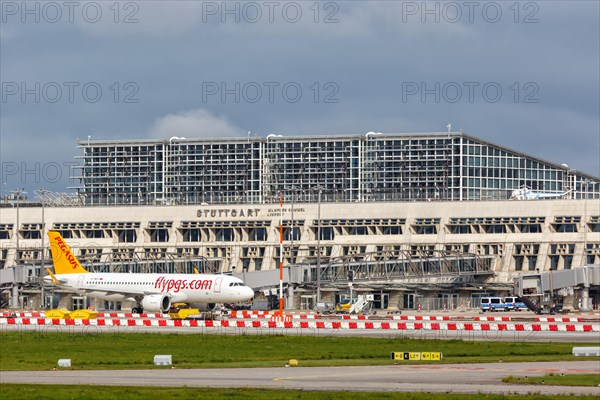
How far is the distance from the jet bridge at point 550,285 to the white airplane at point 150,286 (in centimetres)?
3291

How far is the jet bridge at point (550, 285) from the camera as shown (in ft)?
421

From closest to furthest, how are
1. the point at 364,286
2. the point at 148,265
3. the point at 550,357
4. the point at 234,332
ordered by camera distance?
the point at 550,357, the point at 234,332, the point at 364,286, the point at 148,265

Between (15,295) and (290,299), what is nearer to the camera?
(290,299)

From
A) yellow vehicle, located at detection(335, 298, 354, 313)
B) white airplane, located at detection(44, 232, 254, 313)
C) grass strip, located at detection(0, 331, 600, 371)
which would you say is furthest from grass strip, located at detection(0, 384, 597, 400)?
yellow vehicle, located at detection(335, 298, 354, 313)

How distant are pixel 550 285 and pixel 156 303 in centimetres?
4451

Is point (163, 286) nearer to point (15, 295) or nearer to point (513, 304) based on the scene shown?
point (15, 295)

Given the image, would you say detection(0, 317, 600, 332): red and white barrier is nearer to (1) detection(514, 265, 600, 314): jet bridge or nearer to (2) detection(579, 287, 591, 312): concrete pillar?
(1) detection(514, 265, 600, 314): jet bridge

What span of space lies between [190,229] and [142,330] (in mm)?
93906

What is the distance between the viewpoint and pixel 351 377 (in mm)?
47250

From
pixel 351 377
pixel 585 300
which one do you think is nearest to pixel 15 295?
pixel 585 300

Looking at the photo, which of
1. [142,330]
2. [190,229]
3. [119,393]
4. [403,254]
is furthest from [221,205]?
[119,393]

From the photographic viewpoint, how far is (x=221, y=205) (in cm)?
18275

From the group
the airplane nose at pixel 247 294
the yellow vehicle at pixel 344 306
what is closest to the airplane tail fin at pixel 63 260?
the airplane nose at pixel 247 294

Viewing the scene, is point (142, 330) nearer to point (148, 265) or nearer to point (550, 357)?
point (550, 357)
